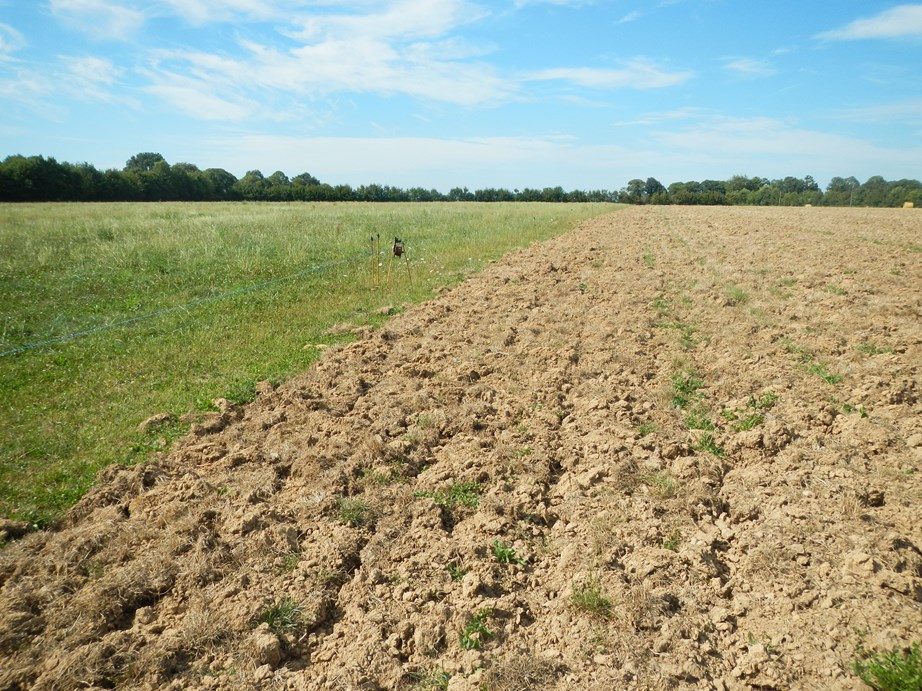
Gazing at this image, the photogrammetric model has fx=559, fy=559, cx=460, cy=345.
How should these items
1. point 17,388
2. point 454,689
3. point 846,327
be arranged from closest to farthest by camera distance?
point 454,689, point 17,388, point 846,327

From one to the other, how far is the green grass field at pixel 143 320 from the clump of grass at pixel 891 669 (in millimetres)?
5656

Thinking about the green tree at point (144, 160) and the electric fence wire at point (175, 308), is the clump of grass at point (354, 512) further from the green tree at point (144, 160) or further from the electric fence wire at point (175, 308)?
the green tree at point (144, 160)

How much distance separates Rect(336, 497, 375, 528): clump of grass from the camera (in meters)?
4.40

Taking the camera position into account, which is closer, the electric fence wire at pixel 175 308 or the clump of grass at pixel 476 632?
the clump of grass at pixel 476 632

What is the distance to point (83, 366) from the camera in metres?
7.68

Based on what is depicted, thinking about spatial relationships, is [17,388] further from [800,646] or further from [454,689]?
[800,646]

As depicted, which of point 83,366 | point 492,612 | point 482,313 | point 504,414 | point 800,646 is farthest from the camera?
point 482,313

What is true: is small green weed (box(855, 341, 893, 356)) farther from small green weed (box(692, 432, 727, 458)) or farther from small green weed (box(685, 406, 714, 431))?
small green weed (box(692, 432, 727, 458))

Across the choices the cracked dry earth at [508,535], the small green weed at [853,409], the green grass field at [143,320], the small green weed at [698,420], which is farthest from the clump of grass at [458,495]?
the small green weed at [853,409]

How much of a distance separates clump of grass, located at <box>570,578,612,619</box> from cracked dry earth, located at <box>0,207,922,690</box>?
0.01 m

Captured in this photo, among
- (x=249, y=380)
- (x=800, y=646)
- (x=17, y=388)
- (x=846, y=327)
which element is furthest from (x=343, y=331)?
(x=846, y=327)

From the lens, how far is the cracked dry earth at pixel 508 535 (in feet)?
10.4

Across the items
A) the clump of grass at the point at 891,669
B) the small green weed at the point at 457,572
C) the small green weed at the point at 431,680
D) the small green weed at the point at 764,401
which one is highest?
the small green weed at the point at 764,401

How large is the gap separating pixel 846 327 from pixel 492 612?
8572 millimetres
